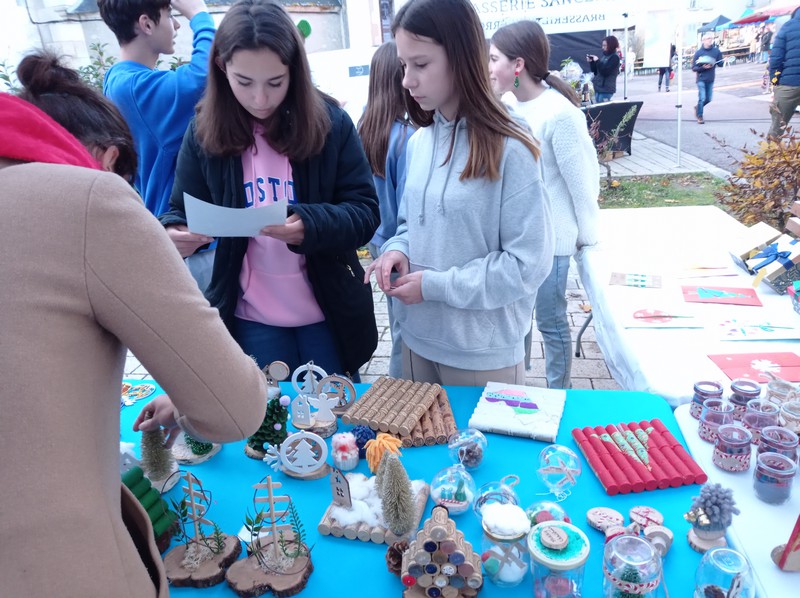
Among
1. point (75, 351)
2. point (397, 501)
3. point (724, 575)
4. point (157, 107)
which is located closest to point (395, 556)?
point (397, 501)

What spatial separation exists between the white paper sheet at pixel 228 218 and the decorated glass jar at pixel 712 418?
47.1 inches

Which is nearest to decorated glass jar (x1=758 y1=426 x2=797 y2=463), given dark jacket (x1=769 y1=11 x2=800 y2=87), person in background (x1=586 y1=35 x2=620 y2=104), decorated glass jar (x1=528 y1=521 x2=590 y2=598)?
decorated glass jar (x1=528 y1=521 x2=590 y2=598)

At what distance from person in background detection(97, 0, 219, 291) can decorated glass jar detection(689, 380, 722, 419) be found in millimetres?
1738

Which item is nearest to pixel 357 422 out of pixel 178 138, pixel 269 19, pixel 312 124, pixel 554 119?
pixel 312 124

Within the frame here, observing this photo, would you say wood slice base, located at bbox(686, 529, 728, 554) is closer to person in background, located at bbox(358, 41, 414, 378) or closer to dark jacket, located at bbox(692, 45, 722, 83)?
person in background, located at bbox(358, 41, 414, 378)

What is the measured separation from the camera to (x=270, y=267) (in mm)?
1810

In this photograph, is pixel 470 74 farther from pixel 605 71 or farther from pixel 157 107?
pixel 605 71

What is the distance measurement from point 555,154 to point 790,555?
191 cm

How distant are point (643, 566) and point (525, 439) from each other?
53 centimetres

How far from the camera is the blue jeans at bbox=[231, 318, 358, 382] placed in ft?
6.07

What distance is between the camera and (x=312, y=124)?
1.69 meters

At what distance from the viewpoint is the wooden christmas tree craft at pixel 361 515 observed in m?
1.16

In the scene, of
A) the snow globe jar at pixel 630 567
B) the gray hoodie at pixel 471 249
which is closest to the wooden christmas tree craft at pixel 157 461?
the gray hoodie at pixel 471 249

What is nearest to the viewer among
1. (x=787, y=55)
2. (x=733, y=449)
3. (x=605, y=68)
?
(x=733, y=449)
